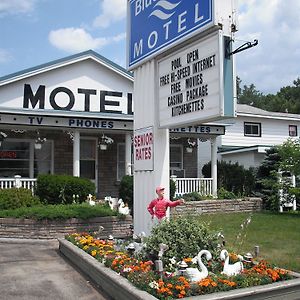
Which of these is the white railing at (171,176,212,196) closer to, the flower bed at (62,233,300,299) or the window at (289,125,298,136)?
the flower bed at (62,233,300,299)

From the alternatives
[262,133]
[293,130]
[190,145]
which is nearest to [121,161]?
[190,145]

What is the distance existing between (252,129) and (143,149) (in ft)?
61.1

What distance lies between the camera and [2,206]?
11898 mm

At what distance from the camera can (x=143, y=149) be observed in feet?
29.9

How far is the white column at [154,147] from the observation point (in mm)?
8711

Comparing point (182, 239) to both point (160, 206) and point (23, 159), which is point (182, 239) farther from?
point (23, 159)

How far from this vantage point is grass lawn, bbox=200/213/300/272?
330 inches

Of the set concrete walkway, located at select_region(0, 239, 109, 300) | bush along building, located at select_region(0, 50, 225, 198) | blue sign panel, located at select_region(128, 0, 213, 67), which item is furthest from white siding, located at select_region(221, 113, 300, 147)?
concrete walkway, located at select_region(0, 239, 109, 300)

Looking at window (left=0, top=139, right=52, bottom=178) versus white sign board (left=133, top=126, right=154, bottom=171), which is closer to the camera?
white sign board (left=133, top=126, right=154, bottom=171)

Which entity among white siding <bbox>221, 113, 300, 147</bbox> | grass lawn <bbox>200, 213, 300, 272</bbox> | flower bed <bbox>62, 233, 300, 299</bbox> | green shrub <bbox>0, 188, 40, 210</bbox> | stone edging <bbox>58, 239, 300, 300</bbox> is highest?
white siding <bbox>221, 113, 300, 147</bbox>

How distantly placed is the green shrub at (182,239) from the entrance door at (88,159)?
11.4 m

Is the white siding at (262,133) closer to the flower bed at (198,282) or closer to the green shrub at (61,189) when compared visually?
the green shrub at (61,189)

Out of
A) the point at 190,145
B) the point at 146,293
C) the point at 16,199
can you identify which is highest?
the point at 190,145

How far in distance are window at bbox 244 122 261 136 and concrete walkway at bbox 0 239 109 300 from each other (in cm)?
1855
